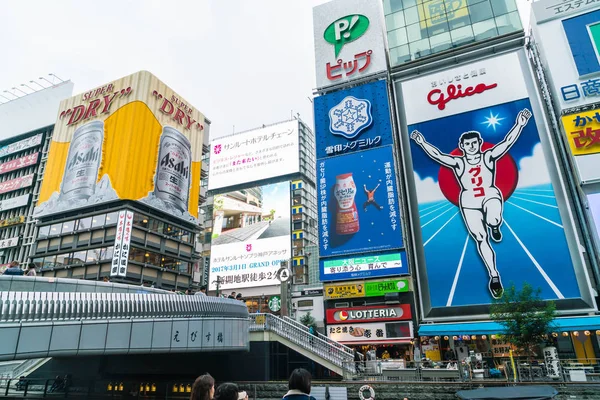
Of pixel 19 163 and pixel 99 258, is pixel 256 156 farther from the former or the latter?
pixel 19 163

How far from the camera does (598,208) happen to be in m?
26.5

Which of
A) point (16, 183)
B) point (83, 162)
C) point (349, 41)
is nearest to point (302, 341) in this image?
point (349, 41)

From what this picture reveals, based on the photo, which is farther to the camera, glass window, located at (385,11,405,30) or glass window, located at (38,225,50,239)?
glass window, located at (38,225,50,239)

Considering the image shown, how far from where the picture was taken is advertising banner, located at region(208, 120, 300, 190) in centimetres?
6062

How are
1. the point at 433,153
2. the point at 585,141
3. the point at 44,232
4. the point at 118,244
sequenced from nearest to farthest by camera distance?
1. the point at 585,141
2. the point at 433,153
3. the point at 118,244
4. the point at 44,232

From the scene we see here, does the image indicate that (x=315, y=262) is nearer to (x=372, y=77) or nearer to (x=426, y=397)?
(x=372, y=77)

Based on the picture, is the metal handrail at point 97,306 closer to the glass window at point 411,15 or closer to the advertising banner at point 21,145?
the glass window at point 411,15

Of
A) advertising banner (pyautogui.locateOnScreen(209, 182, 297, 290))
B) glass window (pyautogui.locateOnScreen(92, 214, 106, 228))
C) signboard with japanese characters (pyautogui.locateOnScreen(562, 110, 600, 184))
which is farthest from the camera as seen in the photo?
advertising banner (pyautogui.locateOnScreen(209, 182, 297, 290))

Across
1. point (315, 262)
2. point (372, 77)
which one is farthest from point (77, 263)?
point (372, 77)

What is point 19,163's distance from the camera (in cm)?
5975

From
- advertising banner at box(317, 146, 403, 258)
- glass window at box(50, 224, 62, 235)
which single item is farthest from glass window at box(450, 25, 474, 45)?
glass window at box(50, 224, 62, 235)

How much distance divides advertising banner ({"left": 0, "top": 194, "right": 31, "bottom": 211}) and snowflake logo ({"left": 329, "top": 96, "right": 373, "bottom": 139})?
149 feet

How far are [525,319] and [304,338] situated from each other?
39.0ft

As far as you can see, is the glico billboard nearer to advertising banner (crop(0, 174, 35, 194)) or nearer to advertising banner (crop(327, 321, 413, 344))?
advertising banner (crop(0, 174, 35, 194))
